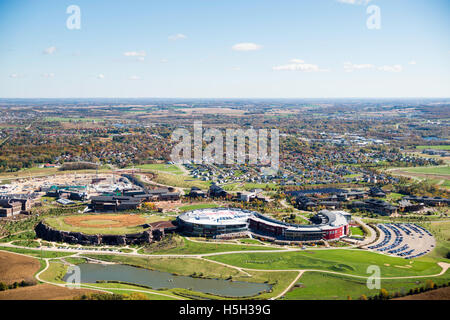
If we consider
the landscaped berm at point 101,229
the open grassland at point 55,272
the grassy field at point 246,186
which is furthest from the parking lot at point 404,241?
the open grassland at point 55,272

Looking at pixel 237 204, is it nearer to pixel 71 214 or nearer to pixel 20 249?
pixel 71 214

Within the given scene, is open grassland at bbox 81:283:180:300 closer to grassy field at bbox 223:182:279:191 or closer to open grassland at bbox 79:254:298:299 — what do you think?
open grassland at bbox 79:254:298:299

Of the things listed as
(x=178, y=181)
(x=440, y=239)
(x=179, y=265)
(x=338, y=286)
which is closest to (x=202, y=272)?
(x=179, y=265)

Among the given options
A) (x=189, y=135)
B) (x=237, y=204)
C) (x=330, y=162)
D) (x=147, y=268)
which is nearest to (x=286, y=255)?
(x=147, y=268)

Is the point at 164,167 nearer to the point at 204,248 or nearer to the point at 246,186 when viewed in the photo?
the point at 246,186

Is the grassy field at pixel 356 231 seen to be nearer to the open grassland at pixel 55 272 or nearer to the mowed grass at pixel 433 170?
the open grassland at pixel 55 272

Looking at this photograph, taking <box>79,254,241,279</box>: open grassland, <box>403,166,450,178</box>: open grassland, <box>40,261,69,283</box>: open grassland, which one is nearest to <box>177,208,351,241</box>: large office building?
<box>79,254,241,279</box>: open grassland
